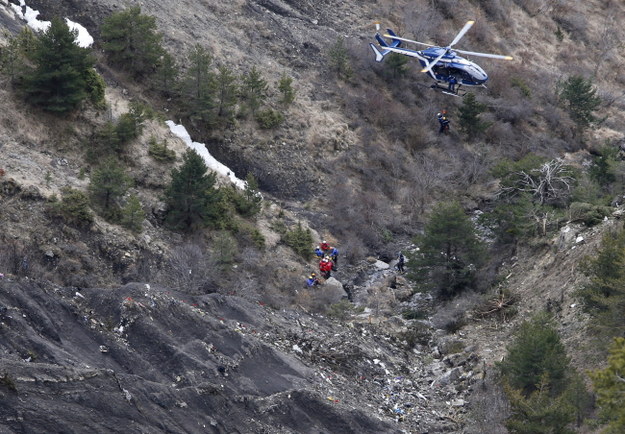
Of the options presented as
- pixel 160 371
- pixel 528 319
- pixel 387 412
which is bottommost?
pixel 160 371

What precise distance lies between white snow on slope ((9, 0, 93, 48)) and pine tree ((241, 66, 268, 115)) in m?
7.18

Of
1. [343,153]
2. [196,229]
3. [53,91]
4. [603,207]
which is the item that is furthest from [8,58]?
[603,207]

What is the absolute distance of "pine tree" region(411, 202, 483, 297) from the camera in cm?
3195

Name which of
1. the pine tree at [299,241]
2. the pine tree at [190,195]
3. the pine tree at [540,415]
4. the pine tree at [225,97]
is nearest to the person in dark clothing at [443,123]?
the pine tree at [225,97]

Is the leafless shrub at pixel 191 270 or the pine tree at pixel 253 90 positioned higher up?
the pine tree at pixel 253 90

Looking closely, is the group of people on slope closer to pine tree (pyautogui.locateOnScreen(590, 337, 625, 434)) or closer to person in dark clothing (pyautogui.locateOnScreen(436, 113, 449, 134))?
person in dark clothing (pyautogui.locateOnScreen(436, 113, 449, 134))

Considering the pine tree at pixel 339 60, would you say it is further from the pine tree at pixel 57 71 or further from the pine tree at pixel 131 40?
the pine tree at pixel 57 71

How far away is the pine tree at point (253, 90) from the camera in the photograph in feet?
133

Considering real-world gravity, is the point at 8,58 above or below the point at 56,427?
above

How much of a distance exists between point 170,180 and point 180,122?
216 inches

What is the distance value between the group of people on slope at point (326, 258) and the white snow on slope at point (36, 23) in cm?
1349

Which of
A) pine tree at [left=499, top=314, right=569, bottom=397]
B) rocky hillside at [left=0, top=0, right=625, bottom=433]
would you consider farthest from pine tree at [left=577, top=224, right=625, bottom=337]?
pine tree at [left=499, top=314, right=569, bottom=397]

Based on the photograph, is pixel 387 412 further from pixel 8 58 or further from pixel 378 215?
pixel 8 58

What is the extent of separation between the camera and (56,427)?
1544 cm
